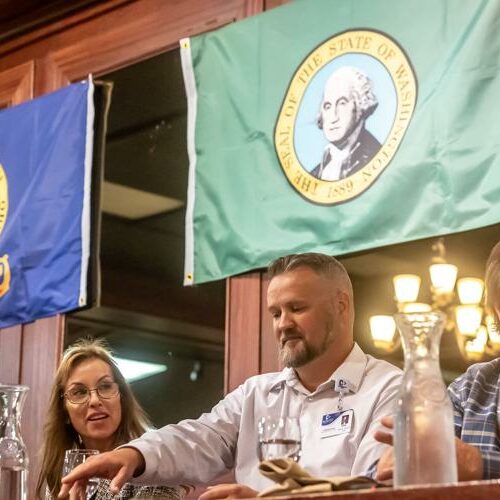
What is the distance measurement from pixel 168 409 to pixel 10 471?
150 centimetres

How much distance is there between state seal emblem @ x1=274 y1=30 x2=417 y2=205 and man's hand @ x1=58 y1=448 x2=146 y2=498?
103cm

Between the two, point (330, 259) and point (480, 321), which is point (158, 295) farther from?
point (330, 259)

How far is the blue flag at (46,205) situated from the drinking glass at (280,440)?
1.97 m

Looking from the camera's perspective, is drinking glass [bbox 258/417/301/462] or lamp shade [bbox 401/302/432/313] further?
lamp shade [bbox 401/302/432/313]

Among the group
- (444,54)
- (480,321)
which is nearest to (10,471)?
(444,54)

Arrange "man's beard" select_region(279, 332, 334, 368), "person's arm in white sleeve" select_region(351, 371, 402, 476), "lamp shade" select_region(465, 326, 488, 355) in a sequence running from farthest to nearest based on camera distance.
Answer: "lamp shade" select_region(465, 326, 488, 355), "man's beard" select_region(279, 332, 334, 368), "person's arm in white sleeve" select_region(351, 371, 402, 476)

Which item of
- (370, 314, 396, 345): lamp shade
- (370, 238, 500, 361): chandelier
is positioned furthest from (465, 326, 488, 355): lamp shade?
(370, 314, 396, 345): lamp shade

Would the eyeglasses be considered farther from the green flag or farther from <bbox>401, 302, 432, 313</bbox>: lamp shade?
<bbox>401, 302, 432, 313</bbox>: lamp shade

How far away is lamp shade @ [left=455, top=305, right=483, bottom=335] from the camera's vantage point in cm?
411

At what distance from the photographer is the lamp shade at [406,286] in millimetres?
3766

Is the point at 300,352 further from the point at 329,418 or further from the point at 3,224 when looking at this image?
the point at 3,224

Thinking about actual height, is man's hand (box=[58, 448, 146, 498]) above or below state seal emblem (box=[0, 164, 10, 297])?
below

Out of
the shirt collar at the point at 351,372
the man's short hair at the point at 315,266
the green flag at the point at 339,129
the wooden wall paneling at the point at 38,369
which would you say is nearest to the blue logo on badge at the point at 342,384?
the shirt collar at the point at 351,372

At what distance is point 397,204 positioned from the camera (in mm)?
2887
